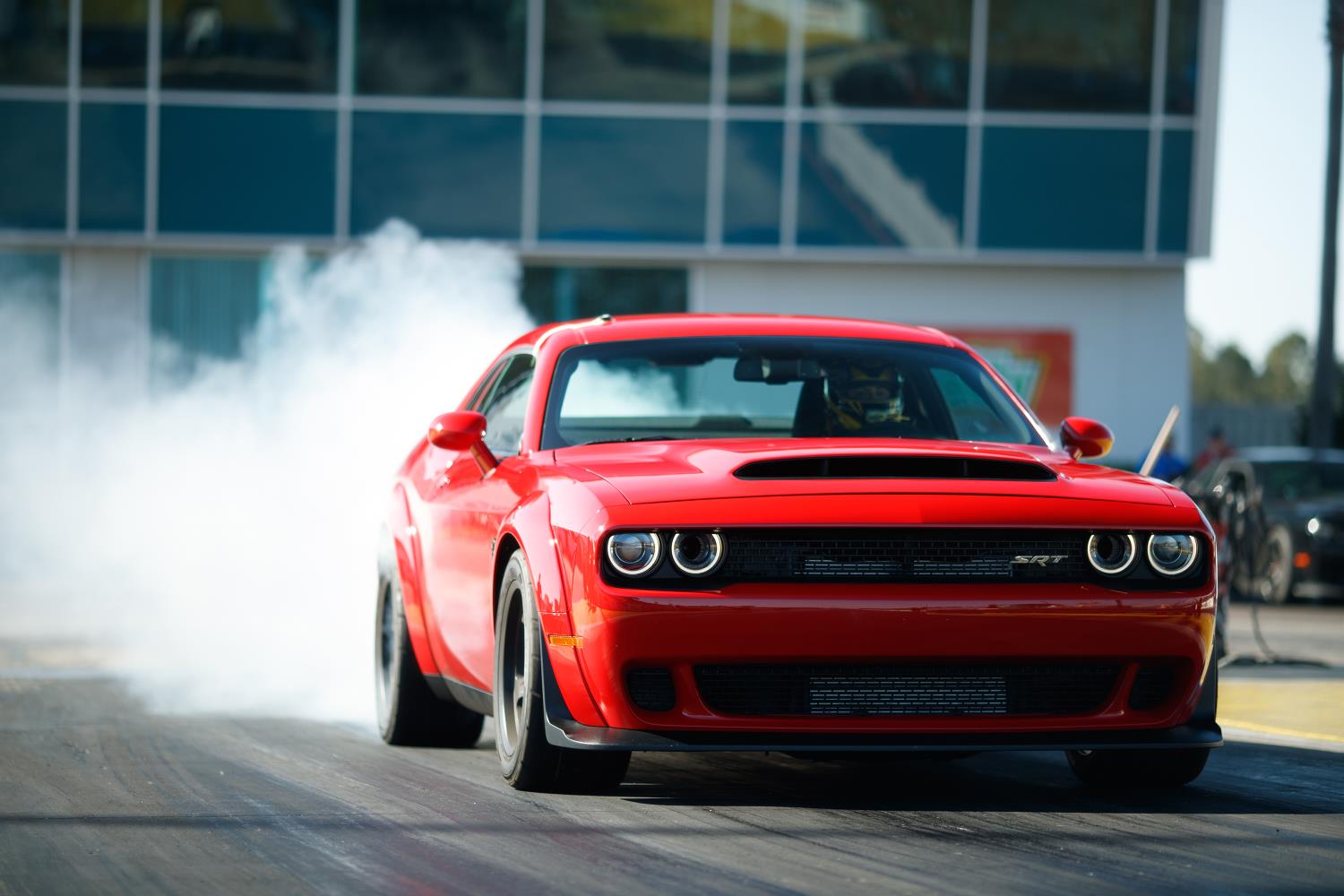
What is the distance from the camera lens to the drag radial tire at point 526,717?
6145 millimetres

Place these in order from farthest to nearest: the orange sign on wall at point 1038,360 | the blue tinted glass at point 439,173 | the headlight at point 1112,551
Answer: the orange sign on wall at point 1038,360 < the blue tinted glass at point 439,173 < the headlight at point 1112,551

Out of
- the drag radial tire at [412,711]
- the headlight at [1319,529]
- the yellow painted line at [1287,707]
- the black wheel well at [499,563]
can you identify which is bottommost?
the headlight at [1319,529]

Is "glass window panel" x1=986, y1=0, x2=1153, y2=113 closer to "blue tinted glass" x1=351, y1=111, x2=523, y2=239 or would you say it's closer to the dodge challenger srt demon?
"blue tinted glass" x1=351, y1=111, x2=523, y2=239

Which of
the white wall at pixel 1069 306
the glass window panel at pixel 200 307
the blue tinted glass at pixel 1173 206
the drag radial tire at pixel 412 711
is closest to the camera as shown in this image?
the drag radial tire at pixel 412 711

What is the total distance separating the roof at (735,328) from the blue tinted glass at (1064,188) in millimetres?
18269

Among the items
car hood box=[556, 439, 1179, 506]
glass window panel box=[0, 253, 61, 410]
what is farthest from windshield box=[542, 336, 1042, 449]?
glass window panel box=[0, 253, 61, 410]

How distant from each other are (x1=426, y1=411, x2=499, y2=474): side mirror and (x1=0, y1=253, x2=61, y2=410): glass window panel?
1925 cm

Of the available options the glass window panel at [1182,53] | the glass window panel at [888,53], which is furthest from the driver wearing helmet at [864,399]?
the glass window panel at [1182,53]

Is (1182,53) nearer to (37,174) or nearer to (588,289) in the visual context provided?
(588,289)

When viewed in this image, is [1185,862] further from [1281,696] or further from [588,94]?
[588,94]

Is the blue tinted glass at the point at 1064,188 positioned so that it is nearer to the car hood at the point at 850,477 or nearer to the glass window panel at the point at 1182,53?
the glass window panel at the point at 1182,53

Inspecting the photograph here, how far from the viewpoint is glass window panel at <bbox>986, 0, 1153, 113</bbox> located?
25750 millimetres

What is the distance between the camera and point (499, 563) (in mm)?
6633

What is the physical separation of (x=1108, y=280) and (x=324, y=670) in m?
17.1
